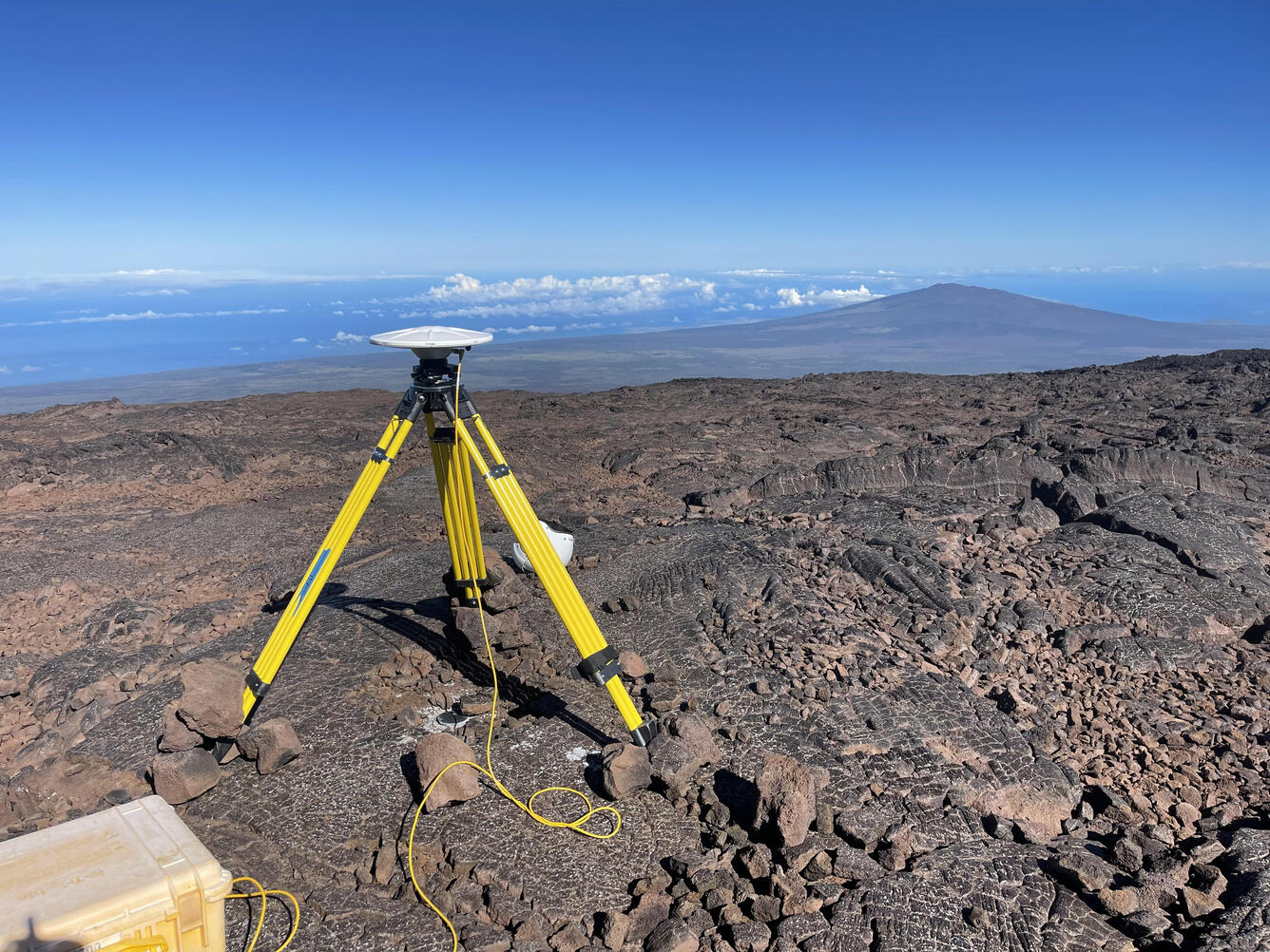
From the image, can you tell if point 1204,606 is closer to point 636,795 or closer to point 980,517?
point 980,517

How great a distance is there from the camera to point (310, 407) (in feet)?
66.7

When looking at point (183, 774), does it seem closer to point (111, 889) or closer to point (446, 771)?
point (446, 771)

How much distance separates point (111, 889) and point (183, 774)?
2529 millimetres

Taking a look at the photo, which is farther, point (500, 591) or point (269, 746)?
point (500, 591)

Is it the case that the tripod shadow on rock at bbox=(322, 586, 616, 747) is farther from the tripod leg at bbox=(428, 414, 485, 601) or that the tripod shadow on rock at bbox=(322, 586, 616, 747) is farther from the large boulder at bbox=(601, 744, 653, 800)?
the tripod leg at bbox=(428, 414, 485, 601)

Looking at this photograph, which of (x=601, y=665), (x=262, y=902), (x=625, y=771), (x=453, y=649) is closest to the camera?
(x=262, y=902)

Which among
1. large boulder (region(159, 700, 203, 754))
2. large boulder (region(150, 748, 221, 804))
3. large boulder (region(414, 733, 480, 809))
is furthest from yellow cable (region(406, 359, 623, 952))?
large boulder (region(159, 700, 203, 754))

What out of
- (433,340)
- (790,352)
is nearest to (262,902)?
(433,340)

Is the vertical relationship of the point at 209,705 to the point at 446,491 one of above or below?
below

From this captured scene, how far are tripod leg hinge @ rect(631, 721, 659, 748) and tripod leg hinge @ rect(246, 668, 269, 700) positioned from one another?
257cm

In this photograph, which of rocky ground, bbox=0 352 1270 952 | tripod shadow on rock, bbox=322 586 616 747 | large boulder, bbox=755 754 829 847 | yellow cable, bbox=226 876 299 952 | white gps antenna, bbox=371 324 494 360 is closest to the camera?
yellow cable, bbox=226 876 299 952

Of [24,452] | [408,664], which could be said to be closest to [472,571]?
[408,664]

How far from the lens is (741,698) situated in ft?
20.0

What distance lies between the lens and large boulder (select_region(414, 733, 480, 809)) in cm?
483
